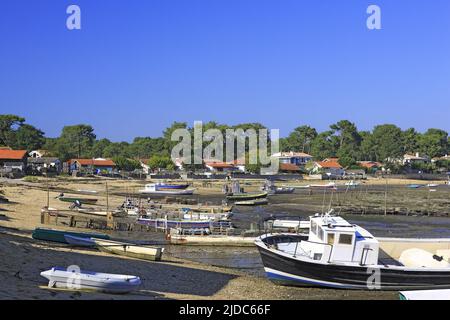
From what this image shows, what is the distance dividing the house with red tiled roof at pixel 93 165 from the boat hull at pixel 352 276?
4061 inches

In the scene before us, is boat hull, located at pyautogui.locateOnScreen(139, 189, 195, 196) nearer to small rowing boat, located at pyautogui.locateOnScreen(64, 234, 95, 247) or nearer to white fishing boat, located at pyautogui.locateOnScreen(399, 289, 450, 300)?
small rowing boat, located at pyautogui.locateOnScreen(64, 234, 95, 247)

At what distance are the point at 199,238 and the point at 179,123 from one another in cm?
14237

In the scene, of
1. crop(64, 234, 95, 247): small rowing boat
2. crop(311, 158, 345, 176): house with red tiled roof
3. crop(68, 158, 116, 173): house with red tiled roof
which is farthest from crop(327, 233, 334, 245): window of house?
crop(311, 158, 345, 176): house with red tiled roof

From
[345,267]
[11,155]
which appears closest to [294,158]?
[11,155]

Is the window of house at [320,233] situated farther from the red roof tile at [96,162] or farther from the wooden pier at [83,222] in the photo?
the red roof tile at [96,162]

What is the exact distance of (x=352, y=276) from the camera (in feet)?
62.1

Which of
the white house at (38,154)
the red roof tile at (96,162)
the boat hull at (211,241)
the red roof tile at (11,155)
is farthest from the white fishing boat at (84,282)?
the white house at (38,154)

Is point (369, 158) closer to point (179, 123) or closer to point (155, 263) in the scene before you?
point (179, 123)

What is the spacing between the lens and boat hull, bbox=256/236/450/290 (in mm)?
18688

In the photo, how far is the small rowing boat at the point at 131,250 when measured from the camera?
22823mm

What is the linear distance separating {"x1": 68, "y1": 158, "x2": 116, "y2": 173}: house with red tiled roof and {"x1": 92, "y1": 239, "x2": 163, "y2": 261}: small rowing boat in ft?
317

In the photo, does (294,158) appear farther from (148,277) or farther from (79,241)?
(148,277)

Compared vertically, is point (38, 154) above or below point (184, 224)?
above

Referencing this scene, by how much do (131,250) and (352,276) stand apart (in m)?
9.63
